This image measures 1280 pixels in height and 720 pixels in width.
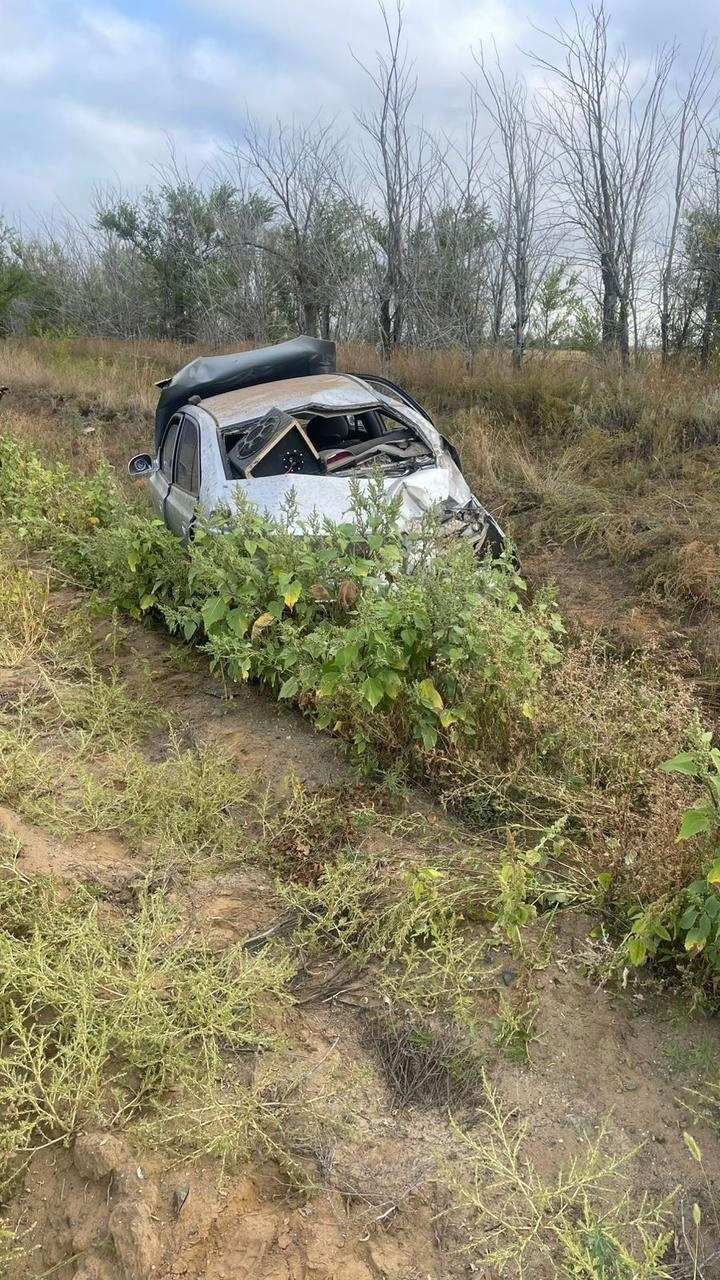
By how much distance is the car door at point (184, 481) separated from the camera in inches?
224

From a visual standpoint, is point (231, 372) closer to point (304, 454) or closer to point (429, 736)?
point (304, 454)

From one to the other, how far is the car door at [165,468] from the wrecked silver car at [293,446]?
0.01 meters

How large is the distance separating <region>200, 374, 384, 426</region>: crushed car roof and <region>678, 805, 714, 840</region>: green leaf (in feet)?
13.9

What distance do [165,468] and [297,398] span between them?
1428 mm

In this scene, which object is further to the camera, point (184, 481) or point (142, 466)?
point (142, 466)

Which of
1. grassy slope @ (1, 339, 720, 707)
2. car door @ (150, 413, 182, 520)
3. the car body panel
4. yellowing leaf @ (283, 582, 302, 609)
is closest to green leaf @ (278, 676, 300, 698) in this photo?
yellowing leaf @ (283, 582, 302, 609)

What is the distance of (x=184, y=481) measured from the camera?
611 centimetres

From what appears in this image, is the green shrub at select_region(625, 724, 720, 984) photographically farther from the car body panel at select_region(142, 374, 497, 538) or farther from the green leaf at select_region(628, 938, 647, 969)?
the car body panel at select_region(142, 374, 497, 538)

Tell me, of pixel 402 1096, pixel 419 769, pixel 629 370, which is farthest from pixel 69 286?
pixel 402 1096

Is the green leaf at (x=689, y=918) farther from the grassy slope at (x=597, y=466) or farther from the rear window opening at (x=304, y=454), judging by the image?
the rear window opening at (x=304, y=454)

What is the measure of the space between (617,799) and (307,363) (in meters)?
5.35

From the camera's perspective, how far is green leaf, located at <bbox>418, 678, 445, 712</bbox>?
355 cm

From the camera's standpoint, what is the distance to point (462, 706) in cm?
362

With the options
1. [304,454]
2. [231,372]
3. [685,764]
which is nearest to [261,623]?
[304,454]
